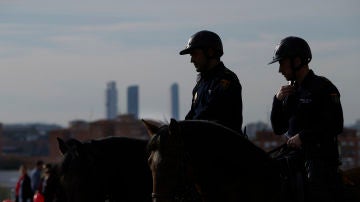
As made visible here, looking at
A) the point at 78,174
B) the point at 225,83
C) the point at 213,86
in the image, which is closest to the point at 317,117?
the point at 225,83

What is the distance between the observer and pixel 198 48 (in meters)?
8.82

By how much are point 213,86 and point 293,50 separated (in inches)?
40.8

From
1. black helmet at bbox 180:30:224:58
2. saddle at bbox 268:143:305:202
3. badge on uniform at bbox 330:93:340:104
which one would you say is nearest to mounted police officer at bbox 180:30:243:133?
black helmet at bbox 180:30:224:58

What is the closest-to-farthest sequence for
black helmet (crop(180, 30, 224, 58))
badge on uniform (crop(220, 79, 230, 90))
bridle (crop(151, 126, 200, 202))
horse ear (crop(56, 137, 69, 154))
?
1. bridle (crop(151, 126, 200, 202))
2. badge on uniform (crop(220, 79, 230, 90))
3. black helmet (crop(180, 30, 224, 58))
4. horse ear (crop(56, 137, 69, 154))

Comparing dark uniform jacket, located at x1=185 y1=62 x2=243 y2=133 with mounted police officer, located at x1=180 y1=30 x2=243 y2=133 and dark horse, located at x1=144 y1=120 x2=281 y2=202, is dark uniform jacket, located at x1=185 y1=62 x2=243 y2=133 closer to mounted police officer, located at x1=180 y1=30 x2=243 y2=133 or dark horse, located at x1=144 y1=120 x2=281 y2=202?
mounted police officer, located at x1=180 y1=30 x2=243 y2=133

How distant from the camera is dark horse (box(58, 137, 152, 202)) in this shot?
9617mm

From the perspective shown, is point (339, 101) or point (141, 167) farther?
point (141, 167)

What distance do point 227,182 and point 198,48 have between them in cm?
213

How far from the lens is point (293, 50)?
7785 millimetres

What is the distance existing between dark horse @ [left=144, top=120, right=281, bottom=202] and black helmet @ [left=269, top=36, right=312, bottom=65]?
947 mm

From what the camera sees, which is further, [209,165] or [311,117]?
[311,117]

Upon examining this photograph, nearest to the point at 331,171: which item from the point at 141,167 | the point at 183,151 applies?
the point at 183,151

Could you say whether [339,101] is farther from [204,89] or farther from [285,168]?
[204,89]

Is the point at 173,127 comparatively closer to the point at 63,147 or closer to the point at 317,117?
the point at 317,117
